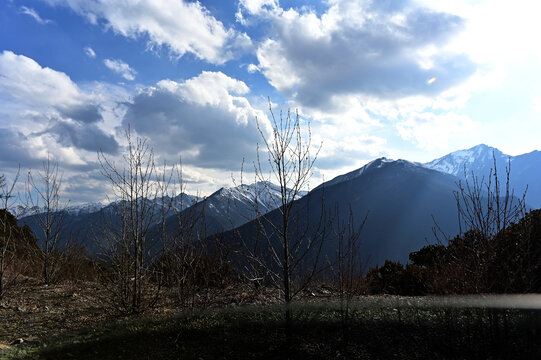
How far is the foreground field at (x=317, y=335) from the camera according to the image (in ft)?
16.2

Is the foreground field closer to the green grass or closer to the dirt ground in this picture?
the green grass

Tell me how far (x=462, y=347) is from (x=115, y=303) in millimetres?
6940

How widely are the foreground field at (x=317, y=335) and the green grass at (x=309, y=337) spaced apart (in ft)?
0.05

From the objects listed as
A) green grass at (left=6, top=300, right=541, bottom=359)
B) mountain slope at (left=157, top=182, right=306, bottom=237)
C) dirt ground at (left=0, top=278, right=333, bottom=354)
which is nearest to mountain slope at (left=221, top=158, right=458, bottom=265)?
dirt ground at (left=0, top=278, right=333, bottom=354)

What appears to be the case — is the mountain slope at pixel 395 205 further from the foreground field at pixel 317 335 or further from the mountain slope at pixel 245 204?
the foreground field at pixel 317 335

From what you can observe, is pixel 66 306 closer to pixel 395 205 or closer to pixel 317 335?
pixel 317 335

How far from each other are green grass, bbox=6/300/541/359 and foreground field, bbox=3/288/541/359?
1cm

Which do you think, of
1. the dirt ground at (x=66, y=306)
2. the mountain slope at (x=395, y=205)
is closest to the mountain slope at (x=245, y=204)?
the dirt ground at (x=66, y=306)

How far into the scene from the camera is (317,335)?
5637mm

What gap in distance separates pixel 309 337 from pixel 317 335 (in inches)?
7.0

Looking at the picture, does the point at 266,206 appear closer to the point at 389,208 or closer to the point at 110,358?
the point at 110,358

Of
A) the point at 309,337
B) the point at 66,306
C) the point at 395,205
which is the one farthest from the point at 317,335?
the point at 395,205

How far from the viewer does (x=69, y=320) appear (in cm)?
691

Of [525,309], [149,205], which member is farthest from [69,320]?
[525,309]
